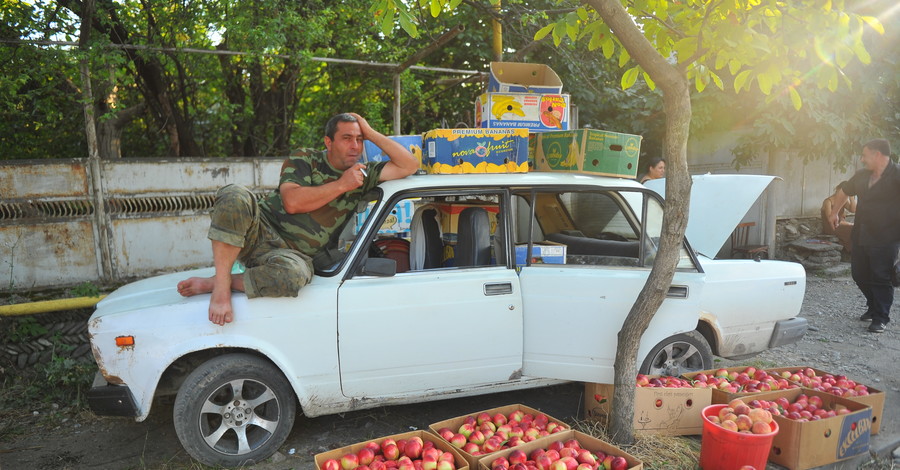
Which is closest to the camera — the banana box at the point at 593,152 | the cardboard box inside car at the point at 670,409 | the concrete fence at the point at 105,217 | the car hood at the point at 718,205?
the cardboard box inside car at the point at 670,409

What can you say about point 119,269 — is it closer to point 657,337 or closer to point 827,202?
point 657,337

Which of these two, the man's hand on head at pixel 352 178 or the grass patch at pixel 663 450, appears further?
the man's hand on head at pixel 352 178

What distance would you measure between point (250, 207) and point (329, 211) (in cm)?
54

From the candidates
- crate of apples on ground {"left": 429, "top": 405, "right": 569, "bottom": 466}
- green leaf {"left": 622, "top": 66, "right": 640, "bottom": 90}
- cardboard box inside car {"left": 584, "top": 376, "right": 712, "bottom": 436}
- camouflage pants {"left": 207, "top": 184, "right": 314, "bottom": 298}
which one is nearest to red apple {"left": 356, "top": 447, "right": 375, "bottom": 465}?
crate of apples on ground {"left": 429, "top": 405, "right": 569, "bottom": 466}

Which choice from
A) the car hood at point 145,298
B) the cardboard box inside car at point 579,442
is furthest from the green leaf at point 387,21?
the cardboard box inside car at point 579,442

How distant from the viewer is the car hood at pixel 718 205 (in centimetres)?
456

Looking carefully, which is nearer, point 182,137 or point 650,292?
point 650,292

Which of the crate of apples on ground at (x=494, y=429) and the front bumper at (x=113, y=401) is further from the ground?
the front bumper at (x=113, y=401)

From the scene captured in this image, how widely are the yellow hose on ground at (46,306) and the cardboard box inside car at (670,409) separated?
5011mm

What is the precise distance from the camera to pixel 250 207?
375 centimetres

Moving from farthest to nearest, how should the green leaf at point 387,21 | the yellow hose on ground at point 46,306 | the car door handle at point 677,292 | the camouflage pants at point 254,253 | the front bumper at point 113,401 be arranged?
the yellow hose on ground at point 46,306 → the car door handle at point 677,292 → the camouflage pants at point 254,253 → the front bumper at point 113,401 → the green leaf at point 387,21

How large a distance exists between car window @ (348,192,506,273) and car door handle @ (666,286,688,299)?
1.18 metres

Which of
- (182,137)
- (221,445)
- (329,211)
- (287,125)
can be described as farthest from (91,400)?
(287,125)

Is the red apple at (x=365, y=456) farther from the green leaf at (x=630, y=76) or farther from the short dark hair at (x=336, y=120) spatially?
the green leaf at (x=630, y=76)
